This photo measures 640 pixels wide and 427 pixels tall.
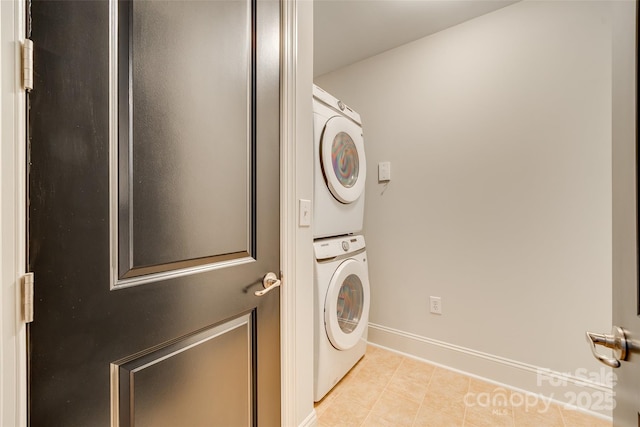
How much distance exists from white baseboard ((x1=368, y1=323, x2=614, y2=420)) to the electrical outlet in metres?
0.22

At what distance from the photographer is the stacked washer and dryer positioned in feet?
4.96

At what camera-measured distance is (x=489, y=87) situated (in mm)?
1788

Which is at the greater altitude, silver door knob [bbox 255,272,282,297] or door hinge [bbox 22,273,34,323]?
door hinge [bbox 22,273,34,323]

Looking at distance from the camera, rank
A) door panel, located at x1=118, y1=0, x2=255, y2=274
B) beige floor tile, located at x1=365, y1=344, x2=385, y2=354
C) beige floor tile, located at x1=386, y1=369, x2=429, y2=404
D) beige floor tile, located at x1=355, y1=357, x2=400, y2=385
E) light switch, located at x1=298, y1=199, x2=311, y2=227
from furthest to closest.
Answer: beige floor tile, located at x1=365, y1=344, x2=385, y2=354 < beige floor tile, located at x1=355, y1=357, x2=400, y2=385 < beige floor tile, located at x1=386, y1=369, x2=429, y2=404 < light switch, located at x1=298, y1=199, x2=311, y2=227 < door panel, located at x1=118, y1=0, x2=255, y2=274

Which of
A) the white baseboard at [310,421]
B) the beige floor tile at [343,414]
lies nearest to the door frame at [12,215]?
the white baseboard at [310,421]

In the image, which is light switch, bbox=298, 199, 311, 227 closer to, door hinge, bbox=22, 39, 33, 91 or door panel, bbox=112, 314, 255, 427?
door panel, bbox=112, 314, 255, 427

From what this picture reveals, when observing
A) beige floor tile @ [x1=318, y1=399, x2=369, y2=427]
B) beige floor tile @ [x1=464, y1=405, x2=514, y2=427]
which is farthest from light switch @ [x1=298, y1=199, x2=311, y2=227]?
beige floor tile @ [x1=464, y1=405, x2=514, y2=427]

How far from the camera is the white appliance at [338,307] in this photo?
1.50m

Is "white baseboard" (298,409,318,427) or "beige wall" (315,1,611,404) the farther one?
"beige wall" (315,1,611,404)

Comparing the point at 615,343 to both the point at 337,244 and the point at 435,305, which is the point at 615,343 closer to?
the point at 337,244

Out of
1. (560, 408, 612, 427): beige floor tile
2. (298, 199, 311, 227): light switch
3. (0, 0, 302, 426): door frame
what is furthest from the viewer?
(560, 408, 612, 427): beige floor tile

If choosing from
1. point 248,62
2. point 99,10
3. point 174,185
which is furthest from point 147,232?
point 248,62

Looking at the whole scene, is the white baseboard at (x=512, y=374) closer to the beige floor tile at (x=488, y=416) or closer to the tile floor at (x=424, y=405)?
the tile floor at (x=424, y=405)

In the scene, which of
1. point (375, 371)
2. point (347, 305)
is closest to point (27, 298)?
point (347, 305)
